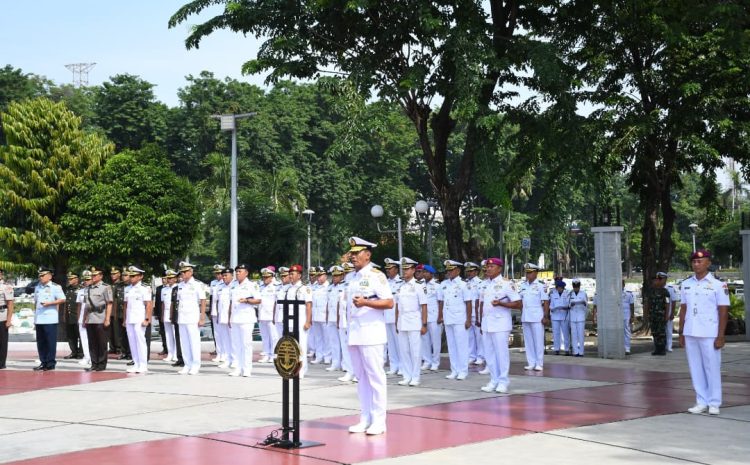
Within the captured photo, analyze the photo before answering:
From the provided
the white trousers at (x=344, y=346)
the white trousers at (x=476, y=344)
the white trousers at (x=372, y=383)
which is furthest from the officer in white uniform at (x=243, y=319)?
the white trousers at (x=372, y=383)

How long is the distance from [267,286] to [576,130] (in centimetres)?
823

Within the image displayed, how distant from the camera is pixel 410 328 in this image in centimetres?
1370

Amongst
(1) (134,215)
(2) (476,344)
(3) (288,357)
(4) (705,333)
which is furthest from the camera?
(1) (134,215)

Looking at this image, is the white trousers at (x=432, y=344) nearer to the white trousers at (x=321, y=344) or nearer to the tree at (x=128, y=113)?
the white trousers at (x=321, y=344)

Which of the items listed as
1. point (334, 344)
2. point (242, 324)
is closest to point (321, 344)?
point (334, 344)

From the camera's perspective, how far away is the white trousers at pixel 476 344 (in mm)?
17484

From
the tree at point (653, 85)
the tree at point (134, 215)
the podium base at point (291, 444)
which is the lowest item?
the podium base at point (291, 444)

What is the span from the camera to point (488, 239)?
221ft

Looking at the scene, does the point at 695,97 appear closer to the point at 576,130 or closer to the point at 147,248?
the point at 576,130

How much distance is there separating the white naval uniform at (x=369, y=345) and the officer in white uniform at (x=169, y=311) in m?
8.87

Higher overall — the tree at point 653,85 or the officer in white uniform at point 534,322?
the tree at point 653,85

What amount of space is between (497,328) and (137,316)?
680cm

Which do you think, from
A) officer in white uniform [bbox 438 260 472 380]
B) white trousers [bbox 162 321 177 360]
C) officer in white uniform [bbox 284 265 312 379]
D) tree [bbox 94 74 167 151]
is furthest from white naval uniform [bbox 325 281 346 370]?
tree [bbox 94 74 167 151]

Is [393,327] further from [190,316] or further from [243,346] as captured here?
[190,316]
